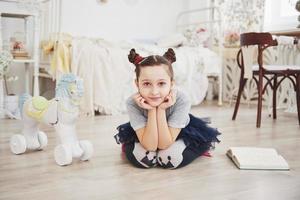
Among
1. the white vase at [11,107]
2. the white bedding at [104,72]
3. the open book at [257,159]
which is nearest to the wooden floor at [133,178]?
the open book at [257,159]

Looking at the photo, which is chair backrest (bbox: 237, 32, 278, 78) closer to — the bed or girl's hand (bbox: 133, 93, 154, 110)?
the bed

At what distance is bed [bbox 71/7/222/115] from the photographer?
2.92 m

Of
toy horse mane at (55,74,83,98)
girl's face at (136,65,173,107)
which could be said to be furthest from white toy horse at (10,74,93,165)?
girl's face at (136,65,173,107)

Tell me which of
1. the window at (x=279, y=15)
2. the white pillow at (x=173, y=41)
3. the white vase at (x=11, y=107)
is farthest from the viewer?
the white pillow at (x=173, y=41)

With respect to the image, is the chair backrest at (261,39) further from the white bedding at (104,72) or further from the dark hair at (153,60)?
the dark hair at (153,60)

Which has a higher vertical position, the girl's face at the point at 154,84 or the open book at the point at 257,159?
→ the girl's face at the point at 154,84

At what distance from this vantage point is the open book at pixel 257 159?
4.90ft

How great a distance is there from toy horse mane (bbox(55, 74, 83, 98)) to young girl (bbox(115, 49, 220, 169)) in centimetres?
19

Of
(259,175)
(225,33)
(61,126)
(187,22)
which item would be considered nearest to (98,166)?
(61,126)

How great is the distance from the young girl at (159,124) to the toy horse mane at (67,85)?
19 cm

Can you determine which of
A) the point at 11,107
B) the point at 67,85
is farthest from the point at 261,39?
the point at 11,107

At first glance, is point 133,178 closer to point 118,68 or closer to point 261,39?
point 261,39

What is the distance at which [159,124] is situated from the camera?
1418mm

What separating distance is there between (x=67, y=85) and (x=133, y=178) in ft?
1.44
